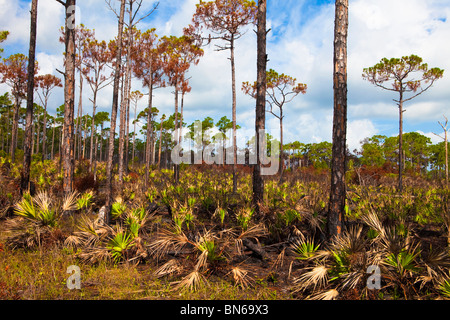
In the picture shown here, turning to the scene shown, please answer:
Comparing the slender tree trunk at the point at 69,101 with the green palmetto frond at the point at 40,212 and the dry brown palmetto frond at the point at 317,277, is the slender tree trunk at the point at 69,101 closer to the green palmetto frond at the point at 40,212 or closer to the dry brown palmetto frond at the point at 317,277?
the green palmetto frond at the point at 40,212

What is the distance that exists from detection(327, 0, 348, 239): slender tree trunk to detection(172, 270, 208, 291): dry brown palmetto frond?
2545mm

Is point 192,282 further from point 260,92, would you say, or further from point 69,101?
point 69,101

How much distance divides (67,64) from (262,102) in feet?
22.1

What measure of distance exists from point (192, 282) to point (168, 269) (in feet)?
2.35

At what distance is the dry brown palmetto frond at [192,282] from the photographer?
4078 mm

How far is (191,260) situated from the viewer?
16.4 ft

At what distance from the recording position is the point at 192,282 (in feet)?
13.5

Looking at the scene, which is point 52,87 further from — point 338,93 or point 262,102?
point 338,93

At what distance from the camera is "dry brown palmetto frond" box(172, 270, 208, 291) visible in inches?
161

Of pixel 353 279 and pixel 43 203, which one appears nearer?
pixel 353 279

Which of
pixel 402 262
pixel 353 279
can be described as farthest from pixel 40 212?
pixel 402 262

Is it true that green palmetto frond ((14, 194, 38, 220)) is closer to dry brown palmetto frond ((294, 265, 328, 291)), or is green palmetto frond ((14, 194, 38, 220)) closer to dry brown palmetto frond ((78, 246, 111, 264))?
dry brown palmetto frond ((78, 246, 111, 264))
